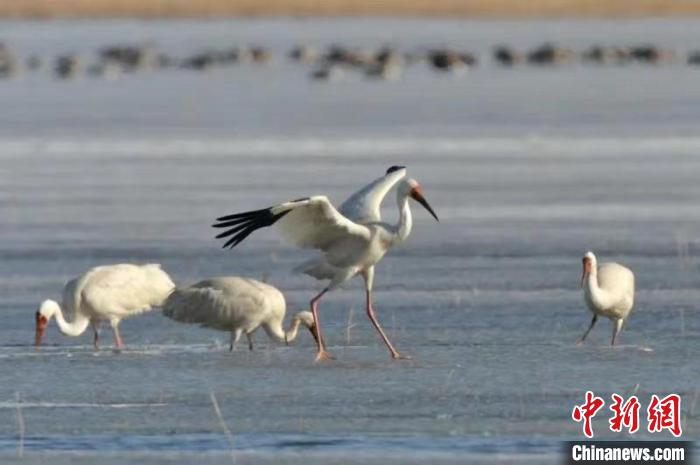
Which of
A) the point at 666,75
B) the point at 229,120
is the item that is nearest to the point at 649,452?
the point at 229,120

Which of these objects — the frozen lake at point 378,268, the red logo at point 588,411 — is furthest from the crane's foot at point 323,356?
the red logo at point 588,411

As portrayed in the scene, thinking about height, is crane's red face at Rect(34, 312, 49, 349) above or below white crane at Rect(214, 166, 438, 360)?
below

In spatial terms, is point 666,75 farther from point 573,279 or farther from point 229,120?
point 573,279

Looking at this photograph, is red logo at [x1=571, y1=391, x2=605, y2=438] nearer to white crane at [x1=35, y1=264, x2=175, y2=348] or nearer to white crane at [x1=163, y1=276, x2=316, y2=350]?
white crane at [x1=163, y1=276, x2=316, y2=350]

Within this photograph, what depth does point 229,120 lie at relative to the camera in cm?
2675

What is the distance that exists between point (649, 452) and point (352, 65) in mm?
34226

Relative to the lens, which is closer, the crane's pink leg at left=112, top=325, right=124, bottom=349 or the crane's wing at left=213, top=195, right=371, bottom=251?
the crane's wing at left=213, top=195, right=371, bottom=251

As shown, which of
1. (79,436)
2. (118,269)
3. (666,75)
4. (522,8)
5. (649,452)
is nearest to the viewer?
(649,452)

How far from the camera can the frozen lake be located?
7898mm

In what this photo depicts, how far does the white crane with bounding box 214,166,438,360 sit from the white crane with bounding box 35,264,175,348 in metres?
0.57

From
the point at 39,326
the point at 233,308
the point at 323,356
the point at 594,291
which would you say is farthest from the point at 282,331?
the point at 594,291

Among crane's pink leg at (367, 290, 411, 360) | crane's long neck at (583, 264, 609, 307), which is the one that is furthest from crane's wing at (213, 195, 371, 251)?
crane's long neck at (583, 264, 609, 307)

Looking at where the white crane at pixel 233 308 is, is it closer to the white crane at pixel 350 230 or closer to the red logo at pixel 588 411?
the white crane at pixel 350 230

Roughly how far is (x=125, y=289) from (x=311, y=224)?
103cm
